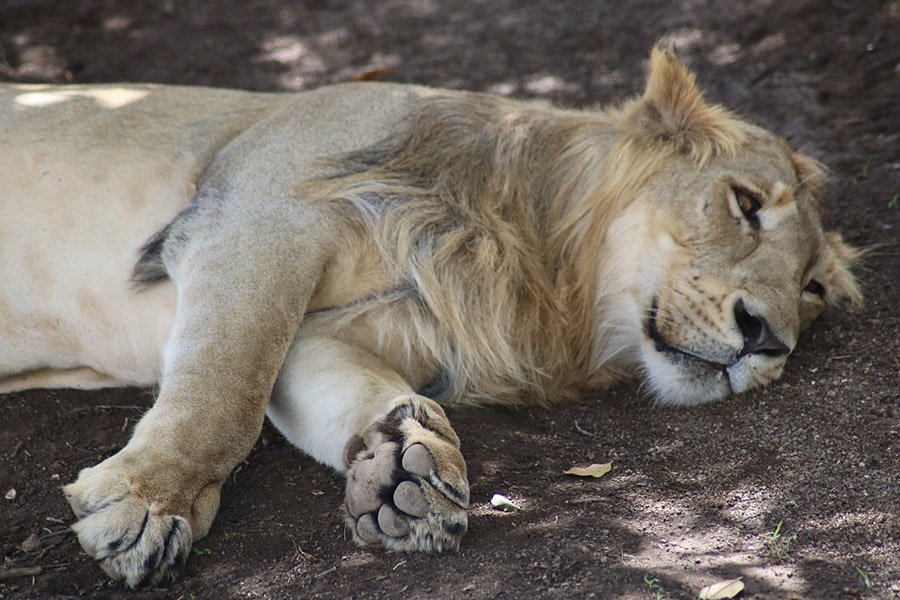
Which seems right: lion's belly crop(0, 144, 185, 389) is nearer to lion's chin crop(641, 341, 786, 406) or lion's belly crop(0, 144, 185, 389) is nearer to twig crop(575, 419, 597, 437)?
twig crop(575, 419, 597, 437)

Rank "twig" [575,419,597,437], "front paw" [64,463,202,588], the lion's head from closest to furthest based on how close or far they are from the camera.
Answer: "front paw" [64,463,202,588] < the lion's head < "twig" [575,419,597,437]

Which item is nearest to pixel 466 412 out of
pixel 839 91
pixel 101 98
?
pixel 101 98

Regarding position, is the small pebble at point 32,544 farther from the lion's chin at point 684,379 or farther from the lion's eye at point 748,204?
the lion's eye at point 748,204

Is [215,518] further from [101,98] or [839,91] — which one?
[839,91]

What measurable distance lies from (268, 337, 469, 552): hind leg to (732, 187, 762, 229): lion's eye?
1321mm

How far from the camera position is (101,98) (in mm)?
4281

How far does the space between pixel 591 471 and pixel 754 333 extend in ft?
2.36

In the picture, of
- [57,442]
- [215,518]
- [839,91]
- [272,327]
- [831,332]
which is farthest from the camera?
[839,91]

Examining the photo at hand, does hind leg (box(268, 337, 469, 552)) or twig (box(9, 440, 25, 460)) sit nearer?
hind leg (box(268, 337, 469, 552))

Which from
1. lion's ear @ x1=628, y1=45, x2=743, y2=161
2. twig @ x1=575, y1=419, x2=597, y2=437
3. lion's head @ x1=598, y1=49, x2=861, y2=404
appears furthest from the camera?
lion's ear @ x1=628, y1=45, x2=743, y2=161

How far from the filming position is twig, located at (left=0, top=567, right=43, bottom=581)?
2928 millimetres

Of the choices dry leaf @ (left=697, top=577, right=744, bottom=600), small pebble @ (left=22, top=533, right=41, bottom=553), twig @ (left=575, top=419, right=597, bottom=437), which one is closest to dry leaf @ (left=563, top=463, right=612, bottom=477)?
twig @ (left=575, top=419, right=597, bottom=437)

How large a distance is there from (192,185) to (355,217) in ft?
2.12

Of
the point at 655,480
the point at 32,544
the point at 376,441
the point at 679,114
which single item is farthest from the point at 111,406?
the point at 679,114
